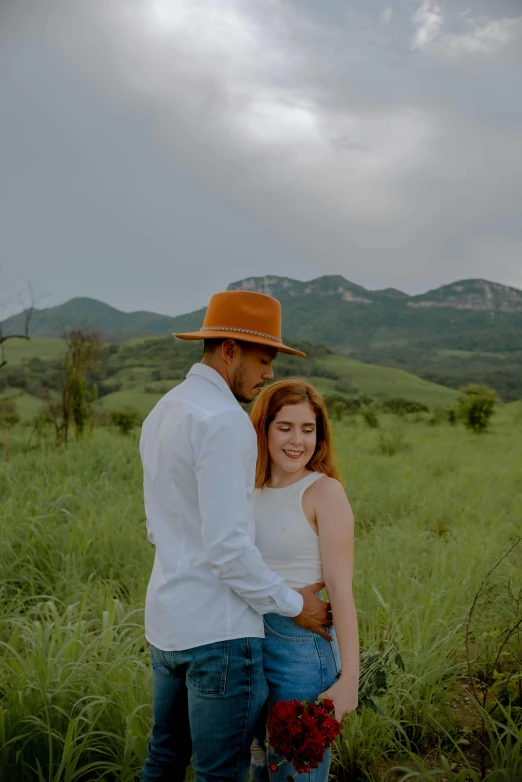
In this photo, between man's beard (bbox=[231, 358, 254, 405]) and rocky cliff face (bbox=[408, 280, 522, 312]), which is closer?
man's beard (bbox=[231, 358, 254, 405])

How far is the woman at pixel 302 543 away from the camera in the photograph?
1.50 m

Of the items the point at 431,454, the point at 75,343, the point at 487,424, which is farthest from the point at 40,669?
the point at 487,424

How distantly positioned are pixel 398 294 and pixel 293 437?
201168 mm

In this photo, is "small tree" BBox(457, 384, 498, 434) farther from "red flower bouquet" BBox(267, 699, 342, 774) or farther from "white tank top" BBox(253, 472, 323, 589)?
"red flower bouquet" BBox(267, 699, 342, 774)

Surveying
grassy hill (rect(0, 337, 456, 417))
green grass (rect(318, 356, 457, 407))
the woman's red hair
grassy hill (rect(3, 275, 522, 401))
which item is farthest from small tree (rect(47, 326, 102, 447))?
grassy hill (rect(3, 275, 522, 401))

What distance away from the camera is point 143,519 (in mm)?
4977

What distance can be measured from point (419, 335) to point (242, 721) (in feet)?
508

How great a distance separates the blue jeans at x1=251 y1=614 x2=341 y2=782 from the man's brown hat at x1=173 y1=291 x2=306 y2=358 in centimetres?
71

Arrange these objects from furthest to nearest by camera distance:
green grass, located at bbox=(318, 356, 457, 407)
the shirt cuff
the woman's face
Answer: green grass, located at bbox=(318, 356, 457, 407)
the woman's face
the shirt cuff

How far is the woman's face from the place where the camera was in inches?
65.9

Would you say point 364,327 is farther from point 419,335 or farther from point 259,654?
point 259,654

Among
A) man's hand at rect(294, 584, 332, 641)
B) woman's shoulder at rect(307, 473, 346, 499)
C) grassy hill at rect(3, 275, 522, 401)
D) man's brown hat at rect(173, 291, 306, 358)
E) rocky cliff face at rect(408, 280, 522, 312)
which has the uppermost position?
rocky cliff face at rect(408, 280, 522, 312)

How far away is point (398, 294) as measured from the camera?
19550cm

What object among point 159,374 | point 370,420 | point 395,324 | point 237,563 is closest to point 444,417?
point 370,420
